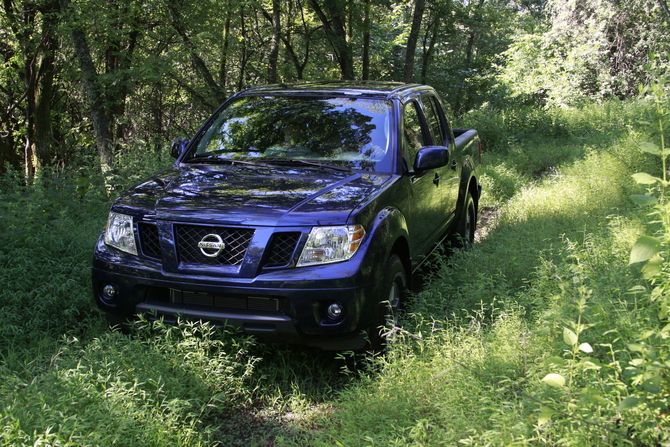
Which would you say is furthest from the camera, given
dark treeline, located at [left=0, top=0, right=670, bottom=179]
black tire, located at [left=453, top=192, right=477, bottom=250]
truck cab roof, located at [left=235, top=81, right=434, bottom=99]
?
dark treeline, located at [left=0, top=0, right=670, bottom=179]

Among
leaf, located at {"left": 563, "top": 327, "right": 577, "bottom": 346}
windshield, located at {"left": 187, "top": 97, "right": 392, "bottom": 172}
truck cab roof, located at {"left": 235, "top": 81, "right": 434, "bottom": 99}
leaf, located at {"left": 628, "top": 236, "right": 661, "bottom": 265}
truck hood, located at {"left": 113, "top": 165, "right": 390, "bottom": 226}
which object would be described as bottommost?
leaf, located at {"left": 563, "top": 327, "right": 577, "bottom": 346}

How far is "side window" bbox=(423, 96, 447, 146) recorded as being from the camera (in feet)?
18.2

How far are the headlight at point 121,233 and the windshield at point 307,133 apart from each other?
105 centimetres

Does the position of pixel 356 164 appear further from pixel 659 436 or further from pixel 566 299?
pixel 659 436

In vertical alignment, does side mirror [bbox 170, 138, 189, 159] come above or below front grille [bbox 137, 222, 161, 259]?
above

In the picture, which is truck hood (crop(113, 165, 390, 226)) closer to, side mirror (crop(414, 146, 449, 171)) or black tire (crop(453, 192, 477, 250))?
side mirror (crop(414, 146, 449, 171))

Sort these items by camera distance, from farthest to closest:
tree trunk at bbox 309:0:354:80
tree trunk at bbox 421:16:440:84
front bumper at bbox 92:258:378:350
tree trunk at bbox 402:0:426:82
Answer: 1. tree trunk at bbox 421:16:440:84
2. tree trunk at bbox 309:0:354:80
3. tree trunk at bbox 402:0:426:82
4. front bumper at bbox 92:258:378:350

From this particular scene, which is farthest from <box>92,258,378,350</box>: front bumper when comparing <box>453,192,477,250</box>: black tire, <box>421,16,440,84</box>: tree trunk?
<box>421,16,440,84</box>: tree trunk

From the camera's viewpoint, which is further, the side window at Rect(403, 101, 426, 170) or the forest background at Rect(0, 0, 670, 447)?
the side window at Rect(403, 101, 426, 170)

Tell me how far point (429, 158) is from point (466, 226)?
253 cm

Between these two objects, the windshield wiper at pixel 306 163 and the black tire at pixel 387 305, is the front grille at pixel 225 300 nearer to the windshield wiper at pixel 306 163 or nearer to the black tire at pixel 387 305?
the black tire at pixel 387 305

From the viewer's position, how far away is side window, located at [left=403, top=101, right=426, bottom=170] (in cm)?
456

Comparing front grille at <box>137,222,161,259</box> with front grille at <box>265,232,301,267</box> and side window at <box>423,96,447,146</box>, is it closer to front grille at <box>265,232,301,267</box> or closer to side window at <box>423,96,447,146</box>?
front grille at <box>265,232,301,267</box>

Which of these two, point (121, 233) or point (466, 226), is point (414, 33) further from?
point (121, 233)
